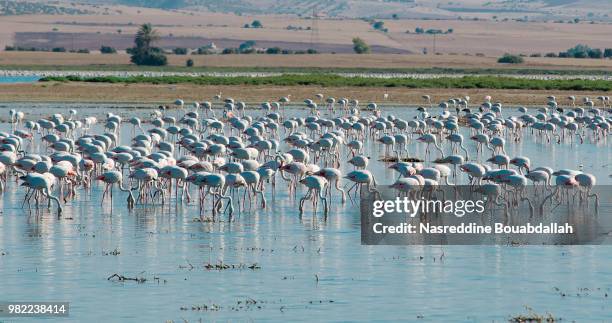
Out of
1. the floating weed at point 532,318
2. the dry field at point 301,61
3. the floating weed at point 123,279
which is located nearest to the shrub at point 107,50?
the dry field at point 301,61

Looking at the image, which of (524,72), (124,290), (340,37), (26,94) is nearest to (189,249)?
(124,290)

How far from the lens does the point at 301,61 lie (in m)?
118

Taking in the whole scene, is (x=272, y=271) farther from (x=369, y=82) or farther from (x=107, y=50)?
(x=107, y=50)

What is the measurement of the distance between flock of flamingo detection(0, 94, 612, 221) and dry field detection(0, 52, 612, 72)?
2606 inches

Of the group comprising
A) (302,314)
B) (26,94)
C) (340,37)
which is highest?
(340,37)

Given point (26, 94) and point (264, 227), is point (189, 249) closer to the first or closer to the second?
point (264, 227)

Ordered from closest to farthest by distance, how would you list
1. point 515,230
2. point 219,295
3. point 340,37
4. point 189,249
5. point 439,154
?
point 219,295 < point 189,249 < point 515,230 < point 439,154 < point 340,37

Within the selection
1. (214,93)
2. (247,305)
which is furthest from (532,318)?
(214,93)

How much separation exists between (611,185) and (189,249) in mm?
13286

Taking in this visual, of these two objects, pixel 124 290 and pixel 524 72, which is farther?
pixel 524 72

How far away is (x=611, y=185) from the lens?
30.8 m

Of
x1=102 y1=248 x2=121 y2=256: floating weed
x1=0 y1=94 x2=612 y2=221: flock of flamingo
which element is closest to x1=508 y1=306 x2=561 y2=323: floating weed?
x1=102 y1=248 x2=121 y2=256: floating weed

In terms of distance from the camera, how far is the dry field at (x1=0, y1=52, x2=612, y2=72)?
11350 centimetres

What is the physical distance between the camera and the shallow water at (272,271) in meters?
17.1
